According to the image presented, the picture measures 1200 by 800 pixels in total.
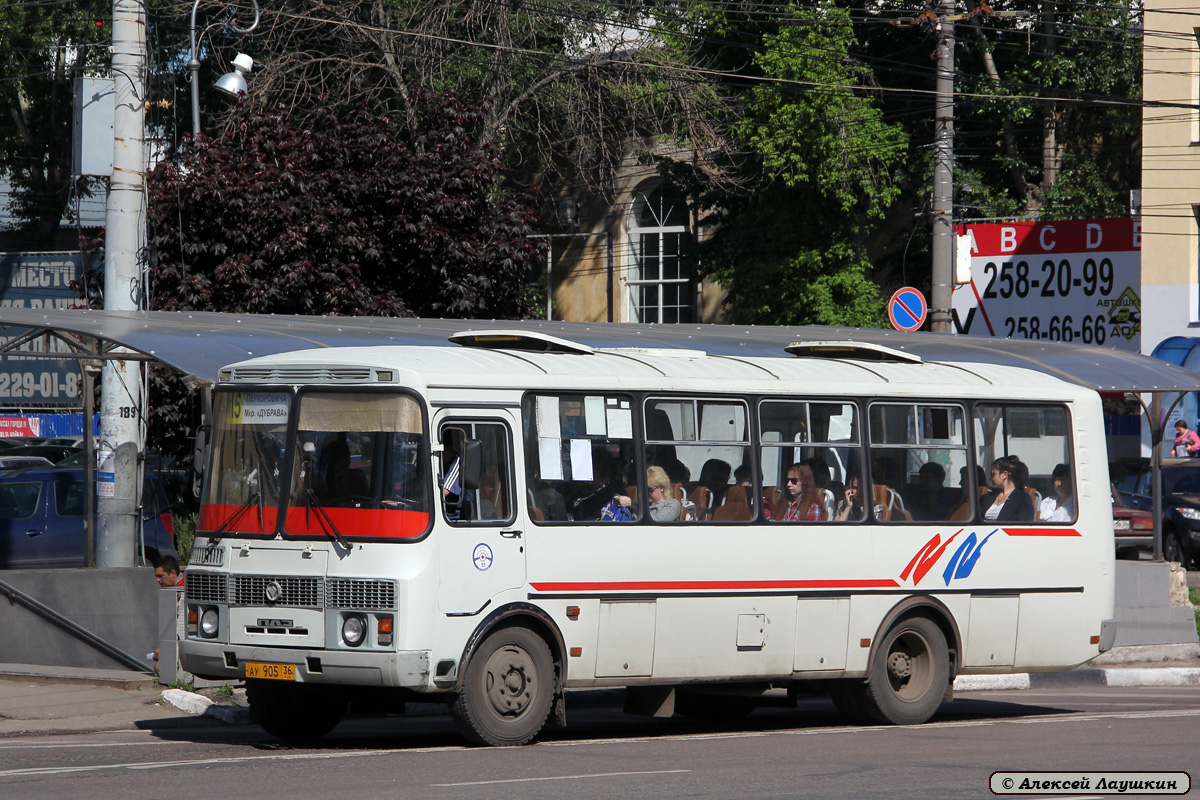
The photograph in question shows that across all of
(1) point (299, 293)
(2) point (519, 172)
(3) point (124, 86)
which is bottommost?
(1) point (299, 293)

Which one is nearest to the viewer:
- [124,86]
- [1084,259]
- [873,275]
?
[124,86]

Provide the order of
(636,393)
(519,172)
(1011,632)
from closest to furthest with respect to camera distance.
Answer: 1. (636,393)
2. (1011,632)
3. (519,172)

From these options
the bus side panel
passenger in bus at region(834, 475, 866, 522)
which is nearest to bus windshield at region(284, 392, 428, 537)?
the bus side panel

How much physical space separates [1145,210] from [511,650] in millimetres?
25550

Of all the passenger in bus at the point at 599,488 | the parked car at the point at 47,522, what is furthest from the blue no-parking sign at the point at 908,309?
the passenger in bus at the point at 599,488

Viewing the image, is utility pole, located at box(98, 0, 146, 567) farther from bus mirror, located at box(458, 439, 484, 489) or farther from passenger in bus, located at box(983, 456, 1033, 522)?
passenger in bus, located at box(983, 456, 1033, 522)

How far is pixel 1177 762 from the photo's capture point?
9547mm

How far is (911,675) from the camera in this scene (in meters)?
12.4

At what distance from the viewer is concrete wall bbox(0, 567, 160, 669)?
47.0 feet

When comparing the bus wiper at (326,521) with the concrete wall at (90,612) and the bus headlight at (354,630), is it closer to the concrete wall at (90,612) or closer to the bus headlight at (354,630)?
the bus headlight at (354,630)

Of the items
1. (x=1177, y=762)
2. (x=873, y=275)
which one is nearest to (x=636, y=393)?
(x=1177, y=762)

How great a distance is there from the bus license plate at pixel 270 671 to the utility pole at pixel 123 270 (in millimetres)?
4923

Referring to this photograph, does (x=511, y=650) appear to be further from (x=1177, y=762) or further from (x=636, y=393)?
(x=1177, y=762)

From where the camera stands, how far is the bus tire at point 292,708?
35.2 ft
